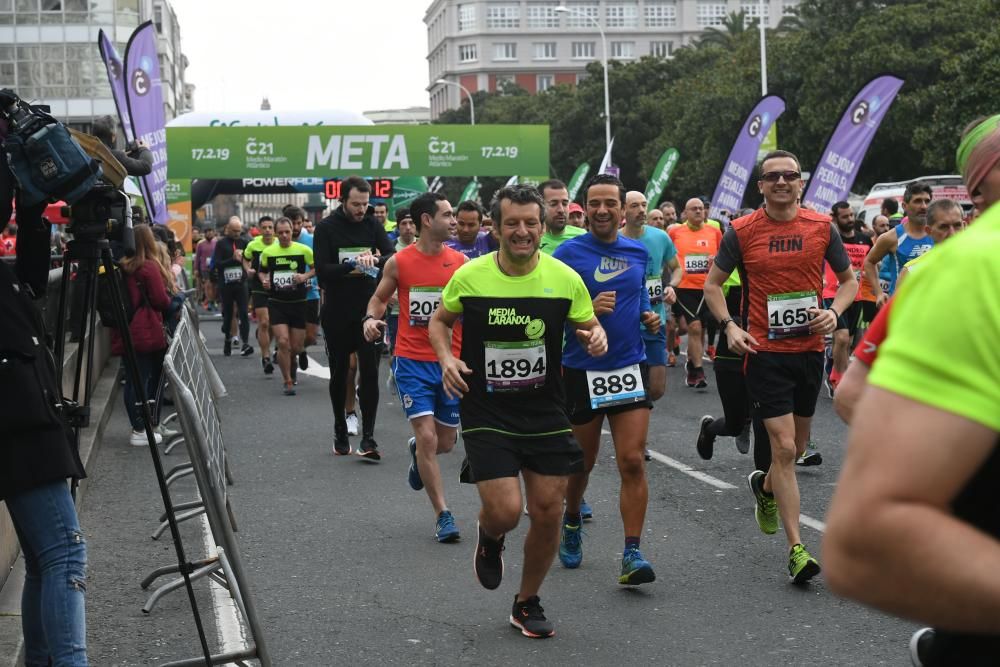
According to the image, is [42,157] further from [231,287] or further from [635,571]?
[231,287]

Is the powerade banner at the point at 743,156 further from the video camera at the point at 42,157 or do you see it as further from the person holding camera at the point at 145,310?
the video camera at the point at 42,157

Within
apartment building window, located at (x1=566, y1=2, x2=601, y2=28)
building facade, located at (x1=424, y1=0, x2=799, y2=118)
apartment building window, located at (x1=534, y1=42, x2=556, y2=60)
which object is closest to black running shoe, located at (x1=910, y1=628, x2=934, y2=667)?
building facade, located at (x1=424, y1=0, x2=799, y2=118)

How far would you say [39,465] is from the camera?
3.86 m

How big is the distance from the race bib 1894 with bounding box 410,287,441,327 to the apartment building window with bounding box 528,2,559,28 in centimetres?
14526

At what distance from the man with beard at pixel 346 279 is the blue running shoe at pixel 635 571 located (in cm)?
462

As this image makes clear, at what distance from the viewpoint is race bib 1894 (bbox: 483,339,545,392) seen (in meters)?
5.89

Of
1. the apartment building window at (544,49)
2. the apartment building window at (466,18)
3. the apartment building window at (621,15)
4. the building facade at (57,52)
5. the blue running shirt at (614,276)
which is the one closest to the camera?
the blue running shirt at (614,276)

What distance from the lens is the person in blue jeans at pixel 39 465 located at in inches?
151

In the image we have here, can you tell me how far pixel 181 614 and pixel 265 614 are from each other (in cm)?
36

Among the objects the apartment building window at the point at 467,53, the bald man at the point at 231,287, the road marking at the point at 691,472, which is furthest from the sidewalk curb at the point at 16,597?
the apartment building window at the point at 467,53

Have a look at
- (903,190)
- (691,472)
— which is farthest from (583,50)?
(691,472)

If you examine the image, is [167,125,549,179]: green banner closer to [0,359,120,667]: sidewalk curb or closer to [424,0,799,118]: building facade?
[0,359,120,667]: sidewalk curb

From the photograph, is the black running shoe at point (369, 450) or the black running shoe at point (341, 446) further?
the black running shoe at point (341, 446)

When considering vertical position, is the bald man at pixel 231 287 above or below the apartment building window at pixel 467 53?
below
